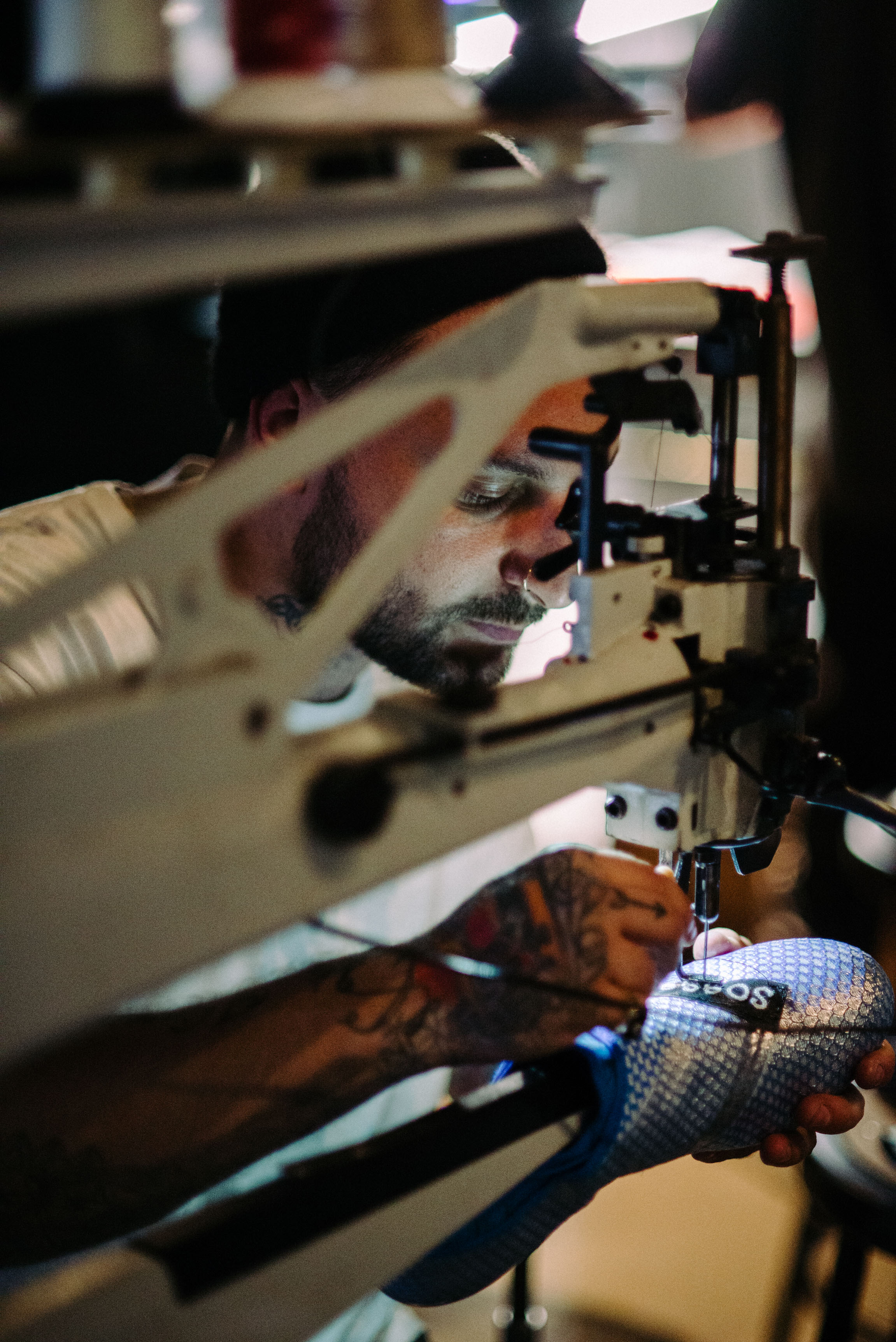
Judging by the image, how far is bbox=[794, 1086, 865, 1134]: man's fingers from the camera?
83cm

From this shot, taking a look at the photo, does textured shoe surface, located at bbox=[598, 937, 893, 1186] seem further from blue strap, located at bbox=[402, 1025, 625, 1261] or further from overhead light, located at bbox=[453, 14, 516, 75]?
overhead light, located at bbox=[453, 14, 516, 75]

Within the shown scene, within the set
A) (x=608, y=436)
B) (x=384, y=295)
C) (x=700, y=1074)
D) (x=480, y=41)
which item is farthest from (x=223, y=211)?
(x=480, y=41)

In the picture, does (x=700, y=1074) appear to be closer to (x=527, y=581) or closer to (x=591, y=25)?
(x=527, y=581)

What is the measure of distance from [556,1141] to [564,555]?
38 cm

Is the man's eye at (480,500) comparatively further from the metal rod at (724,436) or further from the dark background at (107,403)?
the dark background at (107,403)

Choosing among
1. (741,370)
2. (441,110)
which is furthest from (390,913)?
(441,110)

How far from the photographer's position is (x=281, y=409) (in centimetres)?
109

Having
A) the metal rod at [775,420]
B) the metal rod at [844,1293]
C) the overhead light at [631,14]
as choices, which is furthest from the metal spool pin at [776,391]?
the metal rod at [844,1293]

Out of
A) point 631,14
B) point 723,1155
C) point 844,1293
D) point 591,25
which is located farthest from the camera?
point 631,14

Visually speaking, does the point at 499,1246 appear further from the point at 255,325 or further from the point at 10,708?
the point at 255,325

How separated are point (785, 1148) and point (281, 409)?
82 cm

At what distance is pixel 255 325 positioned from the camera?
3.35 feet

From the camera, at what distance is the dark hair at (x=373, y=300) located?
0.92 metres

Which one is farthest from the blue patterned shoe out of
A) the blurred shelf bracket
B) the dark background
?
the dark background
